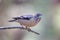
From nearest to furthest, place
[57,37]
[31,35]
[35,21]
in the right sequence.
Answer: [35,21] → [31,35] → [57,37]

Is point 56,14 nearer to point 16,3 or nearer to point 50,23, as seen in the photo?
point 50,23

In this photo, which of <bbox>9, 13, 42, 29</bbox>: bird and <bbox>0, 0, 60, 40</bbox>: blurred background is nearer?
<bbox>9, 13, 42, 29</bbox>: bird

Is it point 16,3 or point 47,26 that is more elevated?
point 16,3

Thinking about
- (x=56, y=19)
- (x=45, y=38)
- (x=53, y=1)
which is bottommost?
(x=45, y=38)

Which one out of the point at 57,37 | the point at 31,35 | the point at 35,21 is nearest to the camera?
the point at 35,21

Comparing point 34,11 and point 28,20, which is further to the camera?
point 34,11

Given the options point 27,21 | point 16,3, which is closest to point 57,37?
point 16,3

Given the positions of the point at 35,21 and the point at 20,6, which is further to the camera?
the point at 20,6

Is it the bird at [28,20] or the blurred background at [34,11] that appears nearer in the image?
the bird at [28,20]
